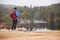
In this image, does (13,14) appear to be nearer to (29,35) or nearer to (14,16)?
(14,16)

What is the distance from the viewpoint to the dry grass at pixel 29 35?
6.82 feet

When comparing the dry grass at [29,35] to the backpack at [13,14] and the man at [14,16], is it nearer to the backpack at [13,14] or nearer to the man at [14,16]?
the man at [14,16]

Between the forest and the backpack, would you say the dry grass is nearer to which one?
the forest

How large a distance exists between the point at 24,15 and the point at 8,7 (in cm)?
32

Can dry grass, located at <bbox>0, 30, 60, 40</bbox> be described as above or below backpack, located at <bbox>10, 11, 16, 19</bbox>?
below

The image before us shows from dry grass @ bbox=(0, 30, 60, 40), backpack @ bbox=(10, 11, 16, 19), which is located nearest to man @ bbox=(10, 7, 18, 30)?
backpack @ bbox=(10, 11, 16, 19)

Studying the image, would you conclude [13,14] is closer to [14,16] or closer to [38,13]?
[14,16]

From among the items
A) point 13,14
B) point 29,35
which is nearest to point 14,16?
point 13,14

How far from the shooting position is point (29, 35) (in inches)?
82.7

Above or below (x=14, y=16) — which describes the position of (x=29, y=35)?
below

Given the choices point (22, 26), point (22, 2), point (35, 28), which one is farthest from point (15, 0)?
point (35, 28)

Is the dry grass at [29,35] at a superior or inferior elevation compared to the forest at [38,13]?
inferior

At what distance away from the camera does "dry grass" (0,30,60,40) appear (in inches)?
81.9

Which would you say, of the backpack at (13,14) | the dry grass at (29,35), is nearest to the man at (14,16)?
the backpack at (13,14)
